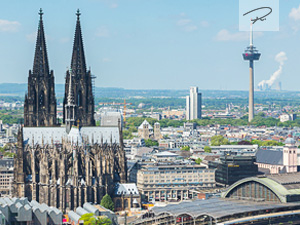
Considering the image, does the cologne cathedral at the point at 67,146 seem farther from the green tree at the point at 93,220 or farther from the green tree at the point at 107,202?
the green tree at the point at 93,220

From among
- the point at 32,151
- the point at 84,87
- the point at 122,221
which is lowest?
the point at 122,221

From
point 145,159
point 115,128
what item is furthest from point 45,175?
point 145,159

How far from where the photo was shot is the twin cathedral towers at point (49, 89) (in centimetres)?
15700

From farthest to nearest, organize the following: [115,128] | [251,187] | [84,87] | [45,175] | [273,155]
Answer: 1. [273,155]
2. [84,87]
3. [115,128]
4. [45,175]
5. [251,187]

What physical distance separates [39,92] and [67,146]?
18337 millimetres

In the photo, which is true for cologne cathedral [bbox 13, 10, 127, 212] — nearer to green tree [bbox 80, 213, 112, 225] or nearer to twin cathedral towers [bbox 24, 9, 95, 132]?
twin cathedral towers [bbox 24, 9, 95, 132]

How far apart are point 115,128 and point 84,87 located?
45.0 feet

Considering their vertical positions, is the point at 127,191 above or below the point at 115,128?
below

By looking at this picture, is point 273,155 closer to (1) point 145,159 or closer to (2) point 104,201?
(1) point 145,159

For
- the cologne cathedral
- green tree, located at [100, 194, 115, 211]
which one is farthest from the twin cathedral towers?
green tree, located at [100, 194, 115, 211]

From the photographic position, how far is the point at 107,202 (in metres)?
136

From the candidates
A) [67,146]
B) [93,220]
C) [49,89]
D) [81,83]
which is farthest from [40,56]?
[93,220]

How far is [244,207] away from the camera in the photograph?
112 meters

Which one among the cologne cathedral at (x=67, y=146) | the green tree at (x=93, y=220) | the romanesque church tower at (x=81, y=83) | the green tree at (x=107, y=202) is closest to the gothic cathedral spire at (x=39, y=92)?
the cologne cathedral at (x=67, y=146)
